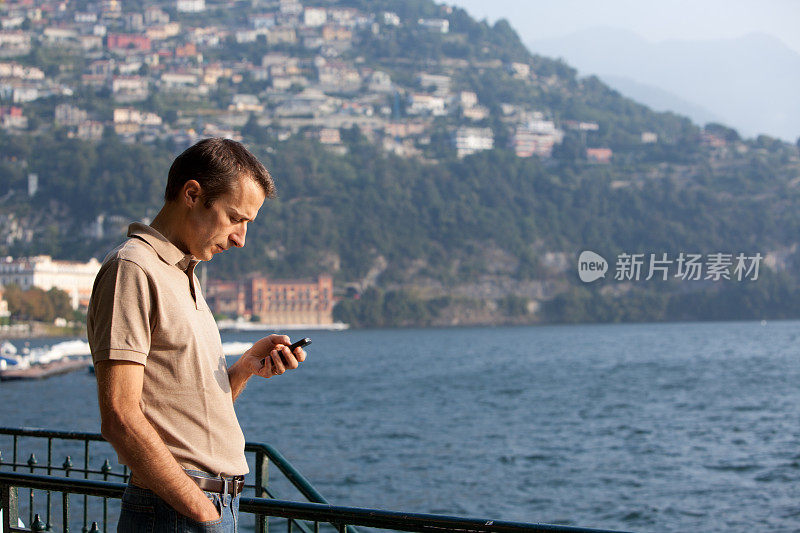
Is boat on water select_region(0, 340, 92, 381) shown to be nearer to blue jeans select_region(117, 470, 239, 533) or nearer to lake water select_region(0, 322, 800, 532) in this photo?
lake water select_region(0, 322, 800, 532)

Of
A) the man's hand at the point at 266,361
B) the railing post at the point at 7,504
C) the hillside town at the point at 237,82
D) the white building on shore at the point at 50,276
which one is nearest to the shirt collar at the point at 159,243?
the man's hand at the point at 266,361

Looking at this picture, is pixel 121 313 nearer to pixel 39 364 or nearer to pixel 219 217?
pixel 219 217

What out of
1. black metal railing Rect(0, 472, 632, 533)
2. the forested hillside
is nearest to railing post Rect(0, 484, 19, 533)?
black metal railing Rect(0, 472, 632, 533)

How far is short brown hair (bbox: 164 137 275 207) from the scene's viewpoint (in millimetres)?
1854

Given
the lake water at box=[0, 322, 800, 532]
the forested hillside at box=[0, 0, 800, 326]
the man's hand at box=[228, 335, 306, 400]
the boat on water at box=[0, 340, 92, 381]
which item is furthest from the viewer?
the forested hillside at box=[0, 0, 800, 326]

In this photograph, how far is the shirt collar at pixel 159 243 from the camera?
185 centimetres

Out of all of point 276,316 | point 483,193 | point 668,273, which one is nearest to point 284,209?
point 276,316

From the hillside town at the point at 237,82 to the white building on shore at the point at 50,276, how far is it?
25.7m

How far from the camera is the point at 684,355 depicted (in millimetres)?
61031

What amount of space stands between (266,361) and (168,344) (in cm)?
31

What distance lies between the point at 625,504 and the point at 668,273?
3421 inches

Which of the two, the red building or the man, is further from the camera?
the red building

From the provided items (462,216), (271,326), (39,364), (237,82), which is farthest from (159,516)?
(237,82)

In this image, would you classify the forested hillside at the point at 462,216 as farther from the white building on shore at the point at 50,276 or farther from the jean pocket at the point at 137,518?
the jean pocket at the point at 137,518
